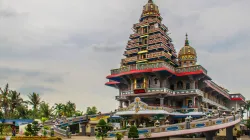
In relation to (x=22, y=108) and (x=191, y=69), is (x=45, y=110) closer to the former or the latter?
(x=22, y=108)

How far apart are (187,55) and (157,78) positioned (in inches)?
259

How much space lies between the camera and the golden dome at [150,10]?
1802 inches

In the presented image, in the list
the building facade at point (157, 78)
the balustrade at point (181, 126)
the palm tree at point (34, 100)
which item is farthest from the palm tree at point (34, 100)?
the balustrade at point (181, 126)

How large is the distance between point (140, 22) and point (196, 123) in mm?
23252

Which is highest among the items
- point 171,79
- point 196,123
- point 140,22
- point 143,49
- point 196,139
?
point 140,22

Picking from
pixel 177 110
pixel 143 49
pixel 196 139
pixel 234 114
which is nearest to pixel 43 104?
Answer: pixel 143 49

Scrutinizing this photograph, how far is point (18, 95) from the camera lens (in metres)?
60.8

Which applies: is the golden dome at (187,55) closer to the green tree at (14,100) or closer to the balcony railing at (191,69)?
the balcony railing at (191,69)

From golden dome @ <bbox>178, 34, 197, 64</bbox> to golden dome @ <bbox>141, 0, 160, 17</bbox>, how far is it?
702cm

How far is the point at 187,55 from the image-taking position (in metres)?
43.9

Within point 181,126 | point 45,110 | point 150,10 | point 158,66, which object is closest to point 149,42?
point 150,10

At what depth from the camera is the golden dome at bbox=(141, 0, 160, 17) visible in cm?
4578

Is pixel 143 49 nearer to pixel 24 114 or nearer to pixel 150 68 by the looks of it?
pixel 150 68

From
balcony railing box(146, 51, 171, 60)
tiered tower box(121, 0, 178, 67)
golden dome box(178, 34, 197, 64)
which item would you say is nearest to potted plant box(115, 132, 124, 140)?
tiered tower box(121, 0, 178, 67)
